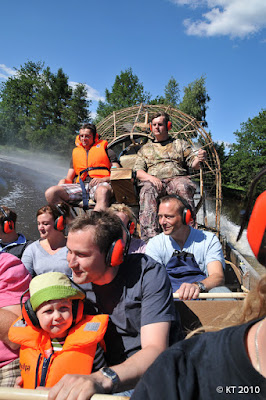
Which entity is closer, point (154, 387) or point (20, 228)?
point (154, 387)

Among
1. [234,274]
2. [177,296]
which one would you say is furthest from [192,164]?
[177,296]

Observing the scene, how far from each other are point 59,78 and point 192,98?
17089 mm

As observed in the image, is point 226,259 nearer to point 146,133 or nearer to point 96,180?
point 96,180

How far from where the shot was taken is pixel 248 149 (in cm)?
2783

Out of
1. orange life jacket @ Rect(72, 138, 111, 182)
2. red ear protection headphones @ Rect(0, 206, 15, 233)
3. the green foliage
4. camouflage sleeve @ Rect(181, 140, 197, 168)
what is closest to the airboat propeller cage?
red ear protection headphones @ Rect(0, 206, 15, 233)

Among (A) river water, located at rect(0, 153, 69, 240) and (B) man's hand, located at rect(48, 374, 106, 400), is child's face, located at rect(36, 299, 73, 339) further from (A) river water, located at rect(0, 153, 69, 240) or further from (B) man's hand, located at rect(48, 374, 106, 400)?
(A) river water, located at rect(0, 153, 69, 240)

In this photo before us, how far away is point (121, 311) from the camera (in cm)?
150

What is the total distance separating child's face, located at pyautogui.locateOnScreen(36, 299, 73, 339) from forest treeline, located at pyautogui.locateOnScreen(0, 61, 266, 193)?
2679cm

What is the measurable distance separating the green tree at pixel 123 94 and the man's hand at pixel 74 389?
37.3 m

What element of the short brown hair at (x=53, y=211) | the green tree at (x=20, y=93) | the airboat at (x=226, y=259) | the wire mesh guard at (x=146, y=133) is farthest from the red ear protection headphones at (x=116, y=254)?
the green tree at (x=20, y=93)

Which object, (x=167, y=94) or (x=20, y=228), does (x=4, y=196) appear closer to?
(x=20, y=228)

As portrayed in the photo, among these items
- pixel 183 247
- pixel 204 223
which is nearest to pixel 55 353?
pixel 183 247

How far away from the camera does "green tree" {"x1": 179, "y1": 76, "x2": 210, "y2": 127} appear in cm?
3294

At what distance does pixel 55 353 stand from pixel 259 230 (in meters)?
1.25
